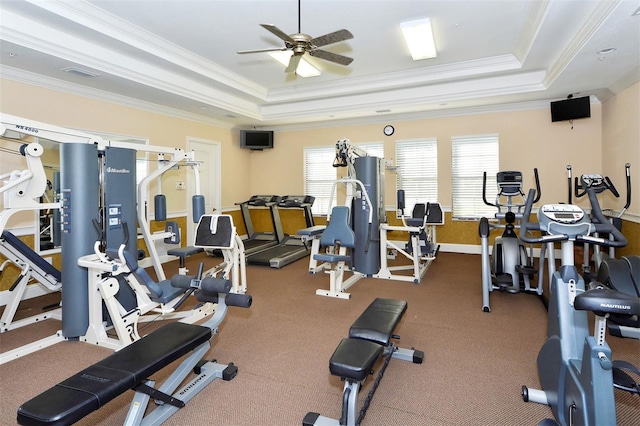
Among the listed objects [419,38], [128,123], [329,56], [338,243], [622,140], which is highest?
[419,38]

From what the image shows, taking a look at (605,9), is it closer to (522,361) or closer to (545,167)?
(522,361)

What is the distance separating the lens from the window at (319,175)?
7707 mm

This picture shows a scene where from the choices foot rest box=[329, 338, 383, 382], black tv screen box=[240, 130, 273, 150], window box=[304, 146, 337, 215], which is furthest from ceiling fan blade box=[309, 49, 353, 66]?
black tv screen box=[240, 130, 273, 150]

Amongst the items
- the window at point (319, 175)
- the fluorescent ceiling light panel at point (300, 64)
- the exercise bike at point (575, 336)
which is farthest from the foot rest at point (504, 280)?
the window at point (319, 175)

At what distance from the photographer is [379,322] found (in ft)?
7.66

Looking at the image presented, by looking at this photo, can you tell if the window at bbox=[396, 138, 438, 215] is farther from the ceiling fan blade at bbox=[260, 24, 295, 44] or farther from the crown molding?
the ceiling fan blade at bbox=[260, 24, 295, 44]

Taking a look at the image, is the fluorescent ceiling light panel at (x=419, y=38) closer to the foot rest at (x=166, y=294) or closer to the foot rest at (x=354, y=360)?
the foot rest at (x=354, y=360)

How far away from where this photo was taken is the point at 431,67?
213 inches

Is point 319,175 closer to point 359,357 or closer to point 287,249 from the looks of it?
point 287,249

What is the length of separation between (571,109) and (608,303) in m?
5.24

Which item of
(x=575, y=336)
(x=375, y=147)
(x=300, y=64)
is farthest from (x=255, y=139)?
(x=575, y=336)

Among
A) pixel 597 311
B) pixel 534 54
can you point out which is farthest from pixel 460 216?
pixel 597 311

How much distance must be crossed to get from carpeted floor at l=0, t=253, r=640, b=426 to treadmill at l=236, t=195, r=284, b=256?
309 cm

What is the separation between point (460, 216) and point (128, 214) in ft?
18.3
